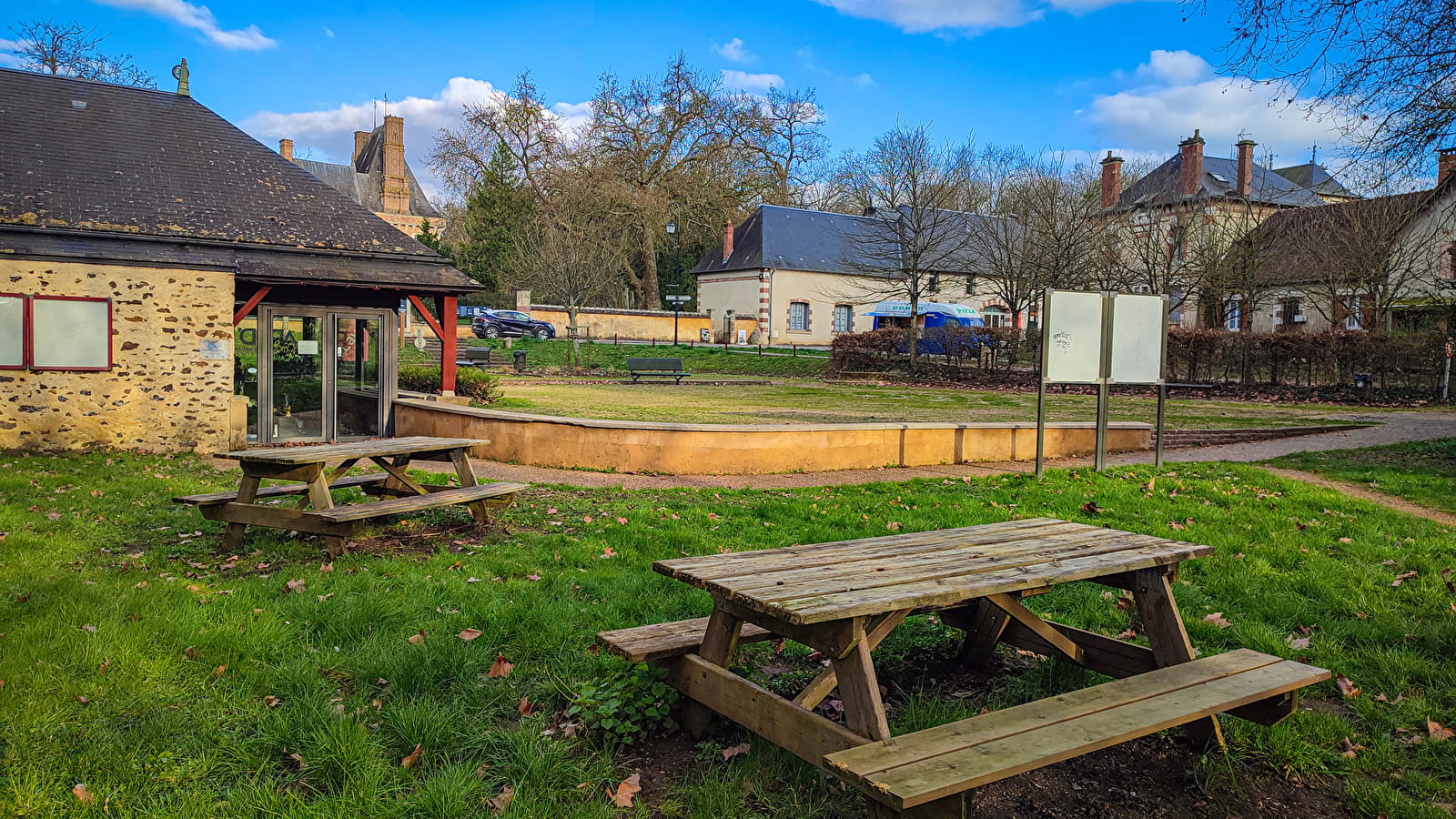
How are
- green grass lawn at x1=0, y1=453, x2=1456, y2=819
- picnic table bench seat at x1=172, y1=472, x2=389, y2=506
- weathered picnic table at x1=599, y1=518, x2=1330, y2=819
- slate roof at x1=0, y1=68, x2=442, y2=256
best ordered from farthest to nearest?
slate roof at x1=0, y1=68, x2=442, y2=256 → picnic table bench seat at x1=172, y1=472, x2=389, y2=506 → green grass lawn at x1=0, y1=453, x2=1456, y2=819 → weathered picnic table at x1=599, y1=518, x2=1330, y2=819

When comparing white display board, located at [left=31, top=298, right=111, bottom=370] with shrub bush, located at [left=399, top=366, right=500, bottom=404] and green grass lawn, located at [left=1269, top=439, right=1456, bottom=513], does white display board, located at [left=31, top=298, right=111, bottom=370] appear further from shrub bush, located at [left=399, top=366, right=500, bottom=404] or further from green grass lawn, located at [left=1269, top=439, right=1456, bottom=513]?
green grass lawn, located at [left=1269, top=439, right=1456, bottom=513]

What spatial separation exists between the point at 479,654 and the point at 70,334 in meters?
11.4

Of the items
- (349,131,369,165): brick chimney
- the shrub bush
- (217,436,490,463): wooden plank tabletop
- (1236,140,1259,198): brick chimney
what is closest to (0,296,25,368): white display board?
the shrub bush

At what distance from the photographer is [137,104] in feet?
51.6

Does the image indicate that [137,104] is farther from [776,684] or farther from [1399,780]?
[1399,780]

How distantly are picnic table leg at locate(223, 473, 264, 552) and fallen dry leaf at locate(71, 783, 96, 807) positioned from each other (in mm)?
3602

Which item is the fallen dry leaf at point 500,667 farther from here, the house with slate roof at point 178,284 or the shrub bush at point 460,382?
the shrub bush at point 460,382

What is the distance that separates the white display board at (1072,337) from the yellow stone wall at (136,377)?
11.0m

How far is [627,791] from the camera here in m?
2.99

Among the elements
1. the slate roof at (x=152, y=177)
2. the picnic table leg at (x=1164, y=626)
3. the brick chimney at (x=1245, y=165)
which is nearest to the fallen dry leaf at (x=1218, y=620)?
the picnic table leg at (x=1164, y=626)

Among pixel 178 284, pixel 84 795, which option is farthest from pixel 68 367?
pixel 84 795

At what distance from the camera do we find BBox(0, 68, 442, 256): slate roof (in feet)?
43.4

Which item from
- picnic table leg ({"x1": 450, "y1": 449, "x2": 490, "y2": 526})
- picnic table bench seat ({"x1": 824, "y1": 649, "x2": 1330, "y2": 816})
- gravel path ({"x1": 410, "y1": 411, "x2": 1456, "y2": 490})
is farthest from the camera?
gravel path ({"x1": 410, "y1": 411, "x2": 1456, "y2": 490})

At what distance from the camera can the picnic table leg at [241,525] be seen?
6234mm
